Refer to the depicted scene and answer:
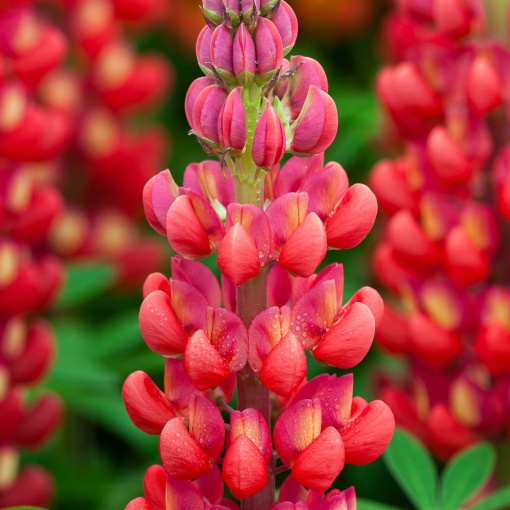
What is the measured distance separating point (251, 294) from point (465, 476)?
1.05ft

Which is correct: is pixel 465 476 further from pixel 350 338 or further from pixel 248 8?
pixel 248 8

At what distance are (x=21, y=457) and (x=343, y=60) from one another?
44.6 inches

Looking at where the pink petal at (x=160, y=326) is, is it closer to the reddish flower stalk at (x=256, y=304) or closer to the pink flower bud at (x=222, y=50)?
the reddish flower stalk at (x=256, y=304)

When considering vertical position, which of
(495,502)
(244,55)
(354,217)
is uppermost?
(244,55)

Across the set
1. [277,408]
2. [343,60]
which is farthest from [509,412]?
[343,60]

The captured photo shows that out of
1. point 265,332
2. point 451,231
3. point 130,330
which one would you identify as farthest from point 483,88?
point 130,330

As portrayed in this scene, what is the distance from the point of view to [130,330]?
158 centimetres

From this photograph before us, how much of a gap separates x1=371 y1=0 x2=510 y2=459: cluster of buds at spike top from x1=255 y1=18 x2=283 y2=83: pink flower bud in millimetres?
468

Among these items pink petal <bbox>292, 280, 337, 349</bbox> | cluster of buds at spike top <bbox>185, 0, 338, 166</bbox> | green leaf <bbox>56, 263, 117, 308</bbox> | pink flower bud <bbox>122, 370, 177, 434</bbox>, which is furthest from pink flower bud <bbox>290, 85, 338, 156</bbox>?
green leaf <bbox>56, 263, 117, 308</bbox>

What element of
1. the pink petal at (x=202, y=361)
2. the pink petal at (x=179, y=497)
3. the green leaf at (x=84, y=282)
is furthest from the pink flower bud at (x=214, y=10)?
the green leaf at (x=84, y=282)

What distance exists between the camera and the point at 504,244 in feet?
3.98

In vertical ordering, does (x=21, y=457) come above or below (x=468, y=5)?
below

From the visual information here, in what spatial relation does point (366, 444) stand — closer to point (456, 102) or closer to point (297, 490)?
point (297, 490)

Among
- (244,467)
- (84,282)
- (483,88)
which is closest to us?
(244,467)
